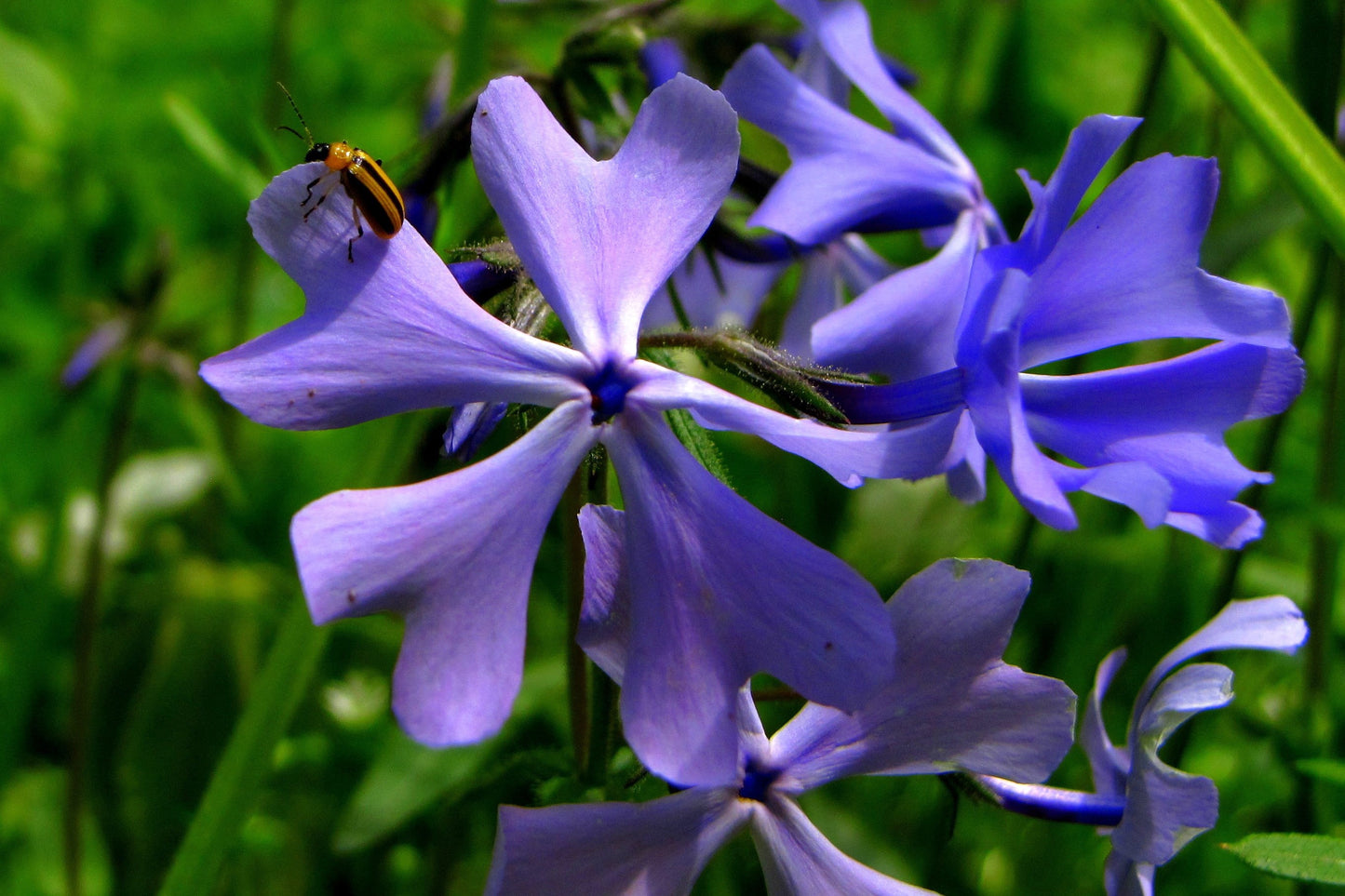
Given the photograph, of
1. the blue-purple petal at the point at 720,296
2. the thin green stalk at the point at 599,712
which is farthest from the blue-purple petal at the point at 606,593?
the blue-purple petal at the point at 720,296

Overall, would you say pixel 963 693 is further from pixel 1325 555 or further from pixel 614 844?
pixel 1325 555

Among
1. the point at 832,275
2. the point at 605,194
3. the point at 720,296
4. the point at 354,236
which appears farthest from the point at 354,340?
the point at 720,296

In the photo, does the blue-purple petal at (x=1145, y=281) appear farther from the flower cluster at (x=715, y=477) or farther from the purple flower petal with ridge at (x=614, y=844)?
the purple flower petal with ridge at (x=614, y=844)

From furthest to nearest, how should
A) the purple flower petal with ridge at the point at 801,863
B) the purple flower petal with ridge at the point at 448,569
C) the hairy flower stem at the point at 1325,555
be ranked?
the hairy flower stem at the point at 1325,555 < the purple flower petal with ridge at the point at 801,863 < the purple flower petal with ridge at the point at 448,569

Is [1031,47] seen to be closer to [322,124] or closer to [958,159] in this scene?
[958,159]

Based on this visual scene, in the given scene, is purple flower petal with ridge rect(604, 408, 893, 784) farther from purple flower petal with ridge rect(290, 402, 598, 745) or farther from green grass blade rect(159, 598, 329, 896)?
green grass blade rect(159, 598, 329, 896)

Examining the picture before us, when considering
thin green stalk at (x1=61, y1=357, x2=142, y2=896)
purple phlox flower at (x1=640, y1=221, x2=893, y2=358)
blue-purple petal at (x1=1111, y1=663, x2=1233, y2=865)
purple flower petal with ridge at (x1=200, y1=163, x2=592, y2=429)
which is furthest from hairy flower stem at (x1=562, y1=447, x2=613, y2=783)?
thin green stalk at (x1=61, y1=357, x2=142, y2=896)
